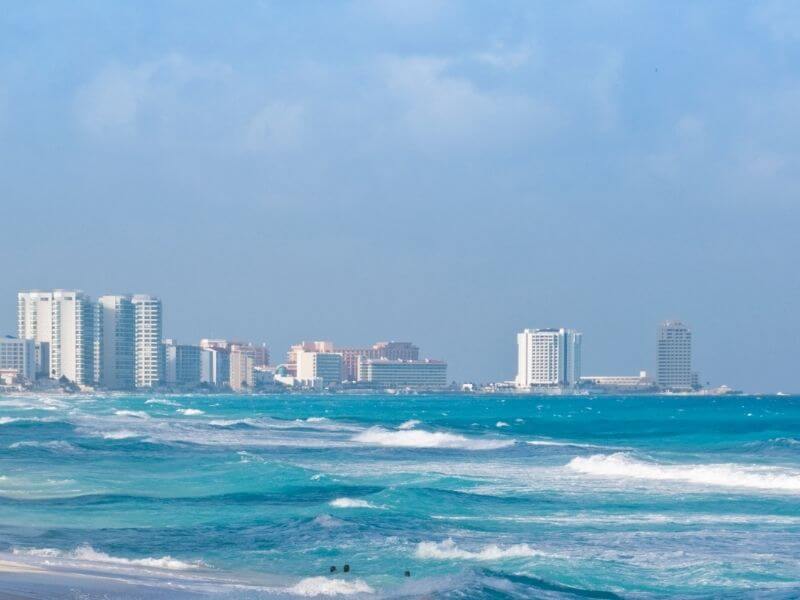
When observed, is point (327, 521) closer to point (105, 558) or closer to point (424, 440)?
point (105, 558)

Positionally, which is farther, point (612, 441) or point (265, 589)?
point (612, 441)

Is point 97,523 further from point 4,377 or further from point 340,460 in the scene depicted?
point 4,377

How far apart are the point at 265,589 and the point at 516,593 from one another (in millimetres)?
3288

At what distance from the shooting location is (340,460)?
4497cm

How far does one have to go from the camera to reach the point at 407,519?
2638 cm

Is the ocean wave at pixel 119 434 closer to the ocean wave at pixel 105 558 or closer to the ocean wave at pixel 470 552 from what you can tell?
the ocean wave at pixel 105 558

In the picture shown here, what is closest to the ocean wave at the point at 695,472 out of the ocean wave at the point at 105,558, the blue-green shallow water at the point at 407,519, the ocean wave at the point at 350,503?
the blue-green shallow water at the point at 407,519

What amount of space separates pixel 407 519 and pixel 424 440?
32027mm

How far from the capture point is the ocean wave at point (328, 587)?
18.2m

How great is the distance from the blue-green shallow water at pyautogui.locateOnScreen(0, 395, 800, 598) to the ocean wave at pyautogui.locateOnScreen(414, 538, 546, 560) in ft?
0.11

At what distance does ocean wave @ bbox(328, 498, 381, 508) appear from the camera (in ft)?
94.3

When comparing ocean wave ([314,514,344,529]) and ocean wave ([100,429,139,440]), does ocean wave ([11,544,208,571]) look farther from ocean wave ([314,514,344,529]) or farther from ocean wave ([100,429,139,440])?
ocean wave ([100,429,139,440])

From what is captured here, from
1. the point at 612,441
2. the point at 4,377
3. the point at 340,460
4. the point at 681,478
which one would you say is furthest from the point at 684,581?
the point at 4,377

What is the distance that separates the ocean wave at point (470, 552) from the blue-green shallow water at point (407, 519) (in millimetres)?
34
